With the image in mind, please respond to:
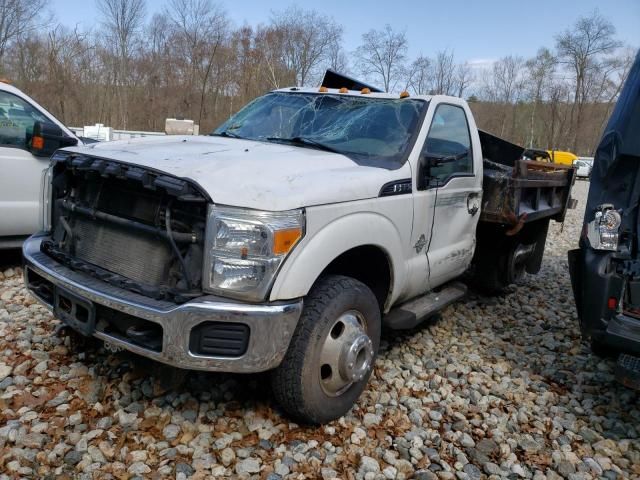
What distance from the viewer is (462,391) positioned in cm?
361

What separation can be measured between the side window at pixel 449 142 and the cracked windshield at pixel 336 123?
0.63 ft

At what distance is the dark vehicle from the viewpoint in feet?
10.1

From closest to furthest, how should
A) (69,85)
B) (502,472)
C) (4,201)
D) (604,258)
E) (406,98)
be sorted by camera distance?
(502,472), (604,258), (406,98), (4,201), (69,85)

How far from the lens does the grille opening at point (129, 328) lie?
2480mm

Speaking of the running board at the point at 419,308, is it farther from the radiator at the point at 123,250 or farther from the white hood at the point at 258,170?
the radiator at the point at 123,250

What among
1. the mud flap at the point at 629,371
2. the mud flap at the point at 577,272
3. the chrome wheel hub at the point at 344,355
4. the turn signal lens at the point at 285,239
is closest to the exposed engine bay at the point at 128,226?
the turn signal lens at the point at 285,239

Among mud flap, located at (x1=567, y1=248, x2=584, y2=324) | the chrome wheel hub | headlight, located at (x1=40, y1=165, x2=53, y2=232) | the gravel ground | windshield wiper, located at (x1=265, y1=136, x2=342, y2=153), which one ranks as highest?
windshield wiper, located at (x1=265, y1=136, x2=342, y2=153)

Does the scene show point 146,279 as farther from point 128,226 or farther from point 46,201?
point 46,201

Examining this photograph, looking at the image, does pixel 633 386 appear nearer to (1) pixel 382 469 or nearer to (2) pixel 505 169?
(1) pixel 382 469

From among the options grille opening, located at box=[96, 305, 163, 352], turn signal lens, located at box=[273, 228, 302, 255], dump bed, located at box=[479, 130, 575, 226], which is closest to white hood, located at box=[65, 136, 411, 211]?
turn signal lens, located at box=[273, 228, 302, 255]

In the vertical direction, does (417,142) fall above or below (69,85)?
below

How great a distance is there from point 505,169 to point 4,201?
473 cm

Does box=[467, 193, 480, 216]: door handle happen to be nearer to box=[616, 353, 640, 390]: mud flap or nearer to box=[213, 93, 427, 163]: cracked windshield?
box=[213, 93, 427, 163]: cracked windshield

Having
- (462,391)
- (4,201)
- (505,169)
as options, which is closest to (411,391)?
(462,391)
